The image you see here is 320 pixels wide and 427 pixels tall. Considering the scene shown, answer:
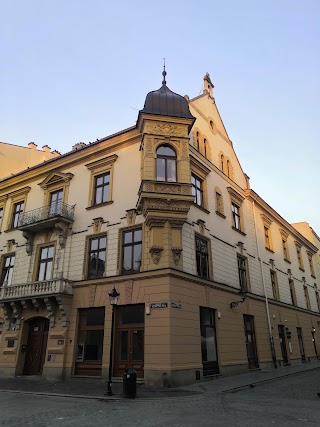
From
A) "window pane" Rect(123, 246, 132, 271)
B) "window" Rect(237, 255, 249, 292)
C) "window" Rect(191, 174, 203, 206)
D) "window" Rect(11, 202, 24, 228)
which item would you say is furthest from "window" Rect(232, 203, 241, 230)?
"window" Rect(11, 202, 24, 228)

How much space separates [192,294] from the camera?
690 inches

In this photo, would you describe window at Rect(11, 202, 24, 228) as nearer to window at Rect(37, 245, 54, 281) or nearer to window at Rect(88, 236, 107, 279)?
window at Rect(37, 245, 54, 281)

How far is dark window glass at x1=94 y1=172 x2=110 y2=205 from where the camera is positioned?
2069 centimetres

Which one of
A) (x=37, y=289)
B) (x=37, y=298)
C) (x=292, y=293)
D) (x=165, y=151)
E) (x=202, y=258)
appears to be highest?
(x=165, y=151)

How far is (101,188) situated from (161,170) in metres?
4.62

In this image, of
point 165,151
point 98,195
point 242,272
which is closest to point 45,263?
point 98,195

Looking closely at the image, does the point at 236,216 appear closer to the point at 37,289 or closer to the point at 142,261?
the point at 142,261

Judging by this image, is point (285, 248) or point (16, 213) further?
point (285, 248)

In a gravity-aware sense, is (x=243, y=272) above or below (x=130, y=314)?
above

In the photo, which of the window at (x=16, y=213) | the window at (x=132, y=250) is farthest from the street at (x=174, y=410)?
the window at (x=16, y=213)

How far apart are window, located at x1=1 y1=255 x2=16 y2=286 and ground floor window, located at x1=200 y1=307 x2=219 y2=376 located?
1314 centimetres

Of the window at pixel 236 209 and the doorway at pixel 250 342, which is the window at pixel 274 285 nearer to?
the doorway at pixel 250 342

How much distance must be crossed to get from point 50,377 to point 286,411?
12.5 metres

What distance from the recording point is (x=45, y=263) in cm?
2125
